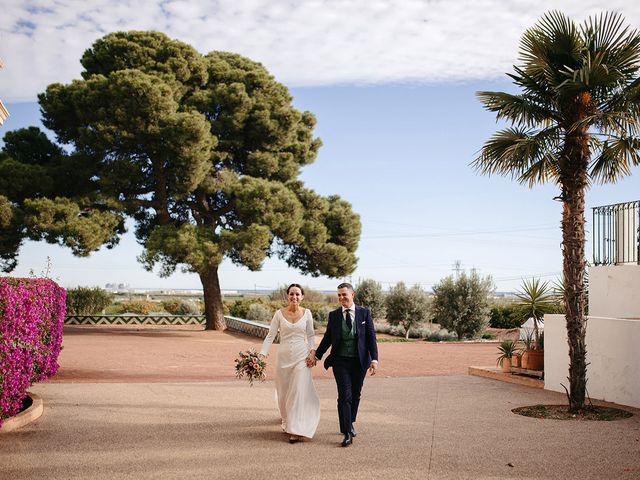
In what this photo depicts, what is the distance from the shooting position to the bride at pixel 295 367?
8.70m

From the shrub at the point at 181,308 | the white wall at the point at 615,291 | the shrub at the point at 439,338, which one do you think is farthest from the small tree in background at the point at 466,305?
the white wall at the point at 615,291

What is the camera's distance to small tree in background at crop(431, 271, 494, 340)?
1321 inches

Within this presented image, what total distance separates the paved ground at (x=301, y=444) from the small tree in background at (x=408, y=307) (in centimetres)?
2080

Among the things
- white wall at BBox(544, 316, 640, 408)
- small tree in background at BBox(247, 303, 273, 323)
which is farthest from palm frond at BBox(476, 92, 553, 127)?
small tree in background at BBox(247, 303, 273, 323)

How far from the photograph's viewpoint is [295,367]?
29.3 feet

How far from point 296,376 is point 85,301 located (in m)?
32.3

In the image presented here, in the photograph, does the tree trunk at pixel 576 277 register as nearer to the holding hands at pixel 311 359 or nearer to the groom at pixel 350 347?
the groom at pixel 350 347

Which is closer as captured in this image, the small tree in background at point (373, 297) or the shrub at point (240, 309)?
the small tree in background at point (373, 297)

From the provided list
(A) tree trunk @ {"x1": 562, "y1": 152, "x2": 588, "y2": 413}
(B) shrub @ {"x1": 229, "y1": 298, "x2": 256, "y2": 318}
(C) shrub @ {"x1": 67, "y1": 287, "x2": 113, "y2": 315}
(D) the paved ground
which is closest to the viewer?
(D) the paved ground

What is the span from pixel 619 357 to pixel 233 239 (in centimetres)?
2016

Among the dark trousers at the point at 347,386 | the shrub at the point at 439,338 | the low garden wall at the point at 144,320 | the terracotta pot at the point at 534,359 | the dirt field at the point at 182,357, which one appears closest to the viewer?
the dark trousers at the point at 347,386

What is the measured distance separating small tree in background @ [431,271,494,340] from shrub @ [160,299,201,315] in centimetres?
1496

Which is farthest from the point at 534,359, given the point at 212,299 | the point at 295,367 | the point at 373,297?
the point at 373,297

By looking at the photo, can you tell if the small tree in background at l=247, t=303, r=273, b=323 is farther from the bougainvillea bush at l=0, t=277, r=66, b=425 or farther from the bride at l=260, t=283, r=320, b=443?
the bride at l=260, t=283, r=320, b=443
